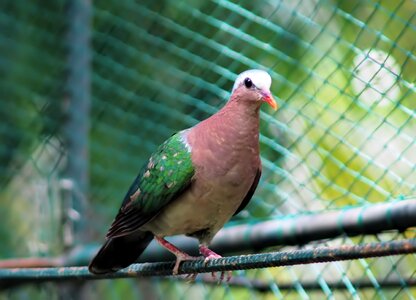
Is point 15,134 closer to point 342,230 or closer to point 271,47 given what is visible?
point 271,47

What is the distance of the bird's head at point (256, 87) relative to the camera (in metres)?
2.93

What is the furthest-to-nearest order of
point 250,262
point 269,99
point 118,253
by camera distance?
point 118,253
point 269,99
point 250,262

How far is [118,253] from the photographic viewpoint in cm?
317

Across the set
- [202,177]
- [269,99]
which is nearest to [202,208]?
[202,177]

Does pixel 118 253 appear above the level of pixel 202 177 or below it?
below

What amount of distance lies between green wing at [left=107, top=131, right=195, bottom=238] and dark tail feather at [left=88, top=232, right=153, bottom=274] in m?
0.10

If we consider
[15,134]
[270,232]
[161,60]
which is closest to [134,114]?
[161,60]

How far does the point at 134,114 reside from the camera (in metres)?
4.31

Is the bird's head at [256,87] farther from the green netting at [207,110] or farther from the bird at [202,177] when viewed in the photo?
the green netting at [207,110]

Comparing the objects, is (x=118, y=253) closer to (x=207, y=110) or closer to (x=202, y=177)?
(x=202, y=177)

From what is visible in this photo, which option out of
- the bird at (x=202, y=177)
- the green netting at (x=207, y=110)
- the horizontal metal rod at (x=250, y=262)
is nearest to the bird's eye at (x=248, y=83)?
the bird at (x=202, y=177)

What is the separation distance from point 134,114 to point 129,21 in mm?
464

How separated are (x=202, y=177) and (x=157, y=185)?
15 centimetres

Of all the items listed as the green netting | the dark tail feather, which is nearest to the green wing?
the dark tail feather
